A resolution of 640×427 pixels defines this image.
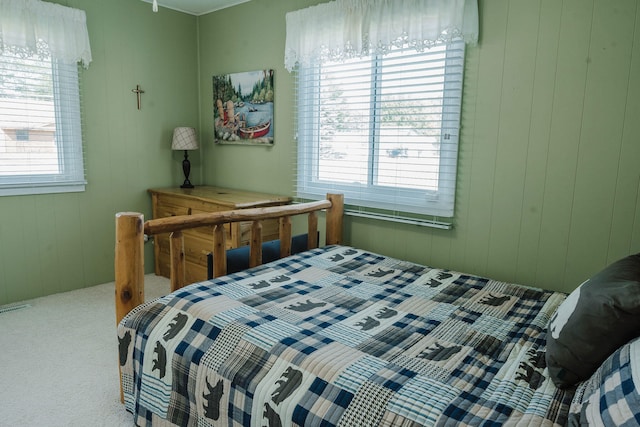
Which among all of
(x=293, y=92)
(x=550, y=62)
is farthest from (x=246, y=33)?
(x=550, y=62)

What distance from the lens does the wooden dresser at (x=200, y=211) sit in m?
3.04

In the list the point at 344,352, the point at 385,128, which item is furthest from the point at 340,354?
the point at 385,128

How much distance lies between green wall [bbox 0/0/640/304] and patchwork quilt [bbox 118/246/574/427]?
1.39ft

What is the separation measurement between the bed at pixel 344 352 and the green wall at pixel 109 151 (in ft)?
5.91

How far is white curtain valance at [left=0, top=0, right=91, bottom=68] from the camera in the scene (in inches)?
112

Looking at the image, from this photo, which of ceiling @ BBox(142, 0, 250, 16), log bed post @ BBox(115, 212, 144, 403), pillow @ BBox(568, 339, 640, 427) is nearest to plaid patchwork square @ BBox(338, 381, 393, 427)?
pillow @ BBox(568, 339, 640, 427)

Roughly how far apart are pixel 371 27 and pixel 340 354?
2.04 meters

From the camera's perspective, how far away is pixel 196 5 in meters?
3.64

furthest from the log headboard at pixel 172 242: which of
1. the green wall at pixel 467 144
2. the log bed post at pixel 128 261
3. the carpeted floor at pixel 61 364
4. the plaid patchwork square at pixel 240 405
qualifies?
the green wall at pixel 467 144

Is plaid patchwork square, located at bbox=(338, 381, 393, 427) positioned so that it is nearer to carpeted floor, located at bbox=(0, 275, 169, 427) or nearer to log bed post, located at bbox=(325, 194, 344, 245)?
carpeted floor, located at bbox=(0, 275, 169, 427)

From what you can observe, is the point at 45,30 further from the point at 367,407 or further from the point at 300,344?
the point at 367,407

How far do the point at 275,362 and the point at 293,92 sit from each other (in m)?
2.31

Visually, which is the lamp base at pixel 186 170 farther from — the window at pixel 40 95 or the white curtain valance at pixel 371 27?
the white curtain valance at pixel 371 27

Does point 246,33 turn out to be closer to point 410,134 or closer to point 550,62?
point 410,134
